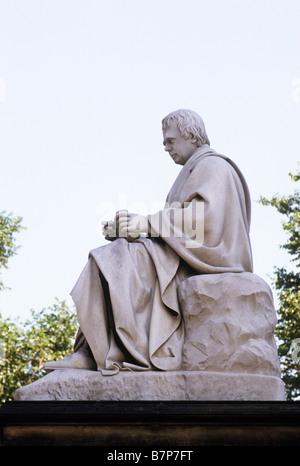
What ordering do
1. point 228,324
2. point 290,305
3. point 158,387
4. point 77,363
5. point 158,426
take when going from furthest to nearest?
point 290,305 → point 77,363 → point 228,324 → point 158,387 → point 158,426

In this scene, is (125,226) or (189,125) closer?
(125,226)

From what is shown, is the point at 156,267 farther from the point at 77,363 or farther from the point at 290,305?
the point at 290,305

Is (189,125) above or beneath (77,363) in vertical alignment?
above

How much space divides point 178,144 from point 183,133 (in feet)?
0.35

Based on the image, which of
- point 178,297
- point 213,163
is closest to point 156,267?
point 178,297

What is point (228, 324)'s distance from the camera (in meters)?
5.65

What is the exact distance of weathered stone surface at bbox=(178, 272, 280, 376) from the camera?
18.3 ft

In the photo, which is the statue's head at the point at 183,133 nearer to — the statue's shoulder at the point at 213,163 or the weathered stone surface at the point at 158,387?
the statue's shoulder at the point at 213,163

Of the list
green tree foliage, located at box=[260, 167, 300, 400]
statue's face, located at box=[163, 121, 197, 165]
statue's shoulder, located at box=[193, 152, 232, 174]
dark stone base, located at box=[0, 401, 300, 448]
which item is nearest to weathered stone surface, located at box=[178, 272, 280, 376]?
dark stone base, located at box=[0, 401, 300, 448]

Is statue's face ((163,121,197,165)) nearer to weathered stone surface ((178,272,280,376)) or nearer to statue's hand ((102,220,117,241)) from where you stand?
statue's hand ((102,220,117,241))

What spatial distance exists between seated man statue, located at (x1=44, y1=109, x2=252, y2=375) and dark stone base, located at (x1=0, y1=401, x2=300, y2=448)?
0.56m

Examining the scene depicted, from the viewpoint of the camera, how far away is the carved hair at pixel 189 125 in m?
6.83

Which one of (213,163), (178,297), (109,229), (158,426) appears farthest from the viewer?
(213,163)
